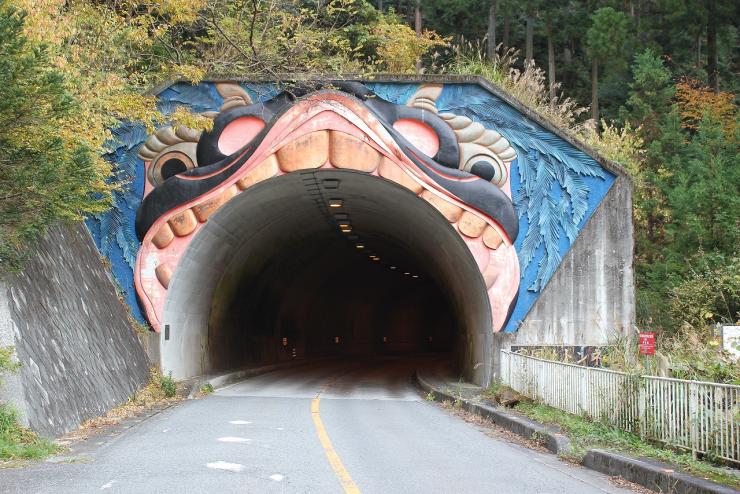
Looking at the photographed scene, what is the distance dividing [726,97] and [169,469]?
33.8 metres

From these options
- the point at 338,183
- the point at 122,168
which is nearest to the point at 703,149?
the point at 338,183

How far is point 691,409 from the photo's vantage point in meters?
9.12

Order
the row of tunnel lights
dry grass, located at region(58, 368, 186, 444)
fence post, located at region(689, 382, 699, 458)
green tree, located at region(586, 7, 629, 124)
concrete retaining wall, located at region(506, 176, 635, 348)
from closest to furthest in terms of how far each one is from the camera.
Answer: fence post, located at region(689, 382, 699, 458) < dry grass, located at region(58, 368, 186, 444) < concrete retaining wall, located at region(506, 176, 635, 348) < the row of tunnel lights < green tree, located at region(586, 7, 629, 124)

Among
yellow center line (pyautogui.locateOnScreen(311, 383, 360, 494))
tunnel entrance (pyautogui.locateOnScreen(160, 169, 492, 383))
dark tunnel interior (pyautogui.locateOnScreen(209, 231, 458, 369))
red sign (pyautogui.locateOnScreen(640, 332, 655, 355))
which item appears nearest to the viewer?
yellow center line (pyautogui.locateOnScreen(311, 383, 360, 494))

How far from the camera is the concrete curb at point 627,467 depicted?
771 cm

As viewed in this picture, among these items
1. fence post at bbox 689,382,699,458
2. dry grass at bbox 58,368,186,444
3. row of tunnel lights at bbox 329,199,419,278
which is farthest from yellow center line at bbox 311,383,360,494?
row of tunnel lights at bbox 329,199,419,278

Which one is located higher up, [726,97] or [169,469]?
[726,97]

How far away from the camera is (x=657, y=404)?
32.5ft

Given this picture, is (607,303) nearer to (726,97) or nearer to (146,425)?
(146,425)

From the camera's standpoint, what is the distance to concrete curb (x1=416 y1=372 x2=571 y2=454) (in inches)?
429

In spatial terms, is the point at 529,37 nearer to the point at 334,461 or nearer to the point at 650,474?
the point at 334,461

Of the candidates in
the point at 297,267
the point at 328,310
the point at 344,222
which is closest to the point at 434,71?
the point at 344,222

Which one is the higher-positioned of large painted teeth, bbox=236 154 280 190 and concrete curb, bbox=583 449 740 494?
large painted teeth, bbox=236 154 280 190

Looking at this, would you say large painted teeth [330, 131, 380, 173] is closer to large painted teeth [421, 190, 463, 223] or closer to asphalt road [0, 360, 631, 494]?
large painted teeth [421, 190, 463, 223]
